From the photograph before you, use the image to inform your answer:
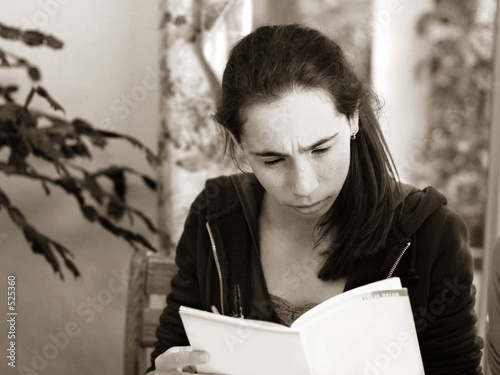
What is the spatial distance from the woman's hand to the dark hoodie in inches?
5.0

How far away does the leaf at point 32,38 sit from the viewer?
143 centimetres

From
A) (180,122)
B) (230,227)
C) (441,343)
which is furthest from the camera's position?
(180,122)

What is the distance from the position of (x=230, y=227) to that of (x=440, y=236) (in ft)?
1.32

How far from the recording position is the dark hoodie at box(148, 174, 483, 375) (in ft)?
3.63

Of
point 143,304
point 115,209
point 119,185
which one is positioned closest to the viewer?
point 143,304

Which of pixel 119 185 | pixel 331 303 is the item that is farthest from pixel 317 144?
pixel 119 185

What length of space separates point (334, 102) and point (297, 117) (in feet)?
0.25

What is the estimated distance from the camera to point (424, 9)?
2029mm

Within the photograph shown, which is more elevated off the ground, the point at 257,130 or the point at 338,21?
the point at 338,21

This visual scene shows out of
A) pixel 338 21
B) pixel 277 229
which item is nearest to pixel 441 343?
pixel 277 229

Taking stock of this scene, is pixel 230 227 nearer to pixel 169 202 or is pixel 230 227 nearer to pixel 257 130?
pixel 257 130

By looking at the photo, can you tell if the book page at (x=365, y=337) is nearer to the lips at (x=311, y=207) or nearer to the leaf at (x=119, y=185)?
the lips at (x=311, y=207)

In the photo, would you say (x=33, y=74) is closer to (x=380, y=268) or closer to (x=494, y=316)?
(x=380, y=268)

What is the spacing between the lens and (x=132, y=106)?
2.09 meters
